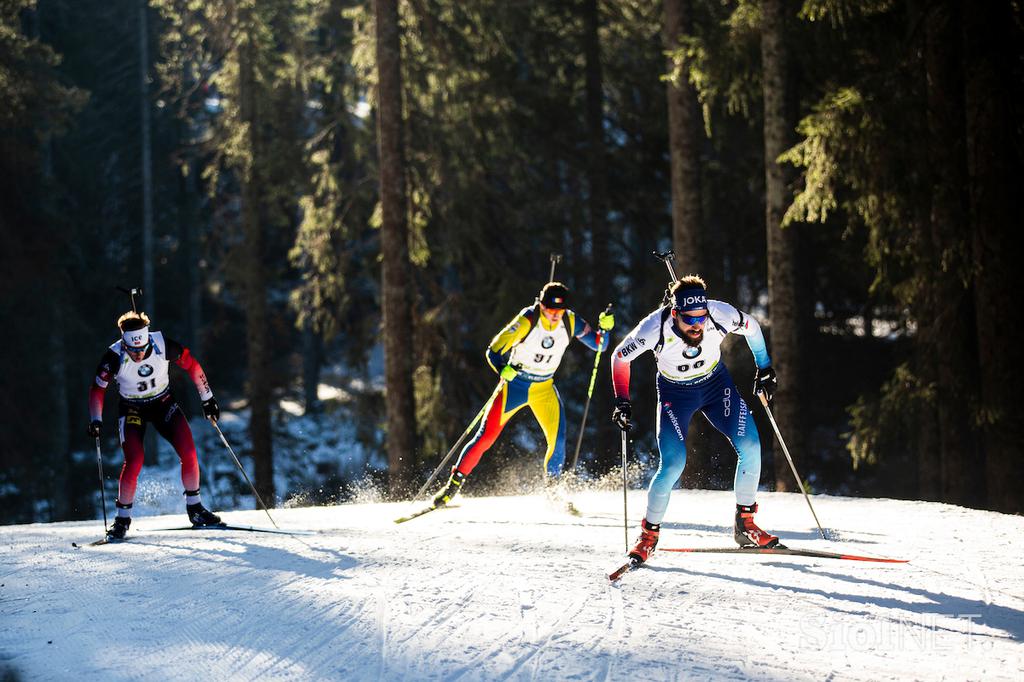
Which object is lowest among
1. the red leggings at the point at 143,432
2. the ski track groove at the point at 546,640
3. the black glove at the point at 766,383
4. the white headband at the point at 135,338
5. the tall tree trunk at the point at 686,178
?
the ski track groove at the point at 546,640

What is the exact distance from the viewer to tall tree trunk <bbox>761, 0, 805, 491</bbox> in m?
13.8

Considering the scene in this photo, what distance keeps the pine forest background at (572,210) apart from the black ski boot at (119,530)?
5.73m

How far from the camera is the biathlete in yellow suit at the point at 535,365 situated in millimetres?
10852

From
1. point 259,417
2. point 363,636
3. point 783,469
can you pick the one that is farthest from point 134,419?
point 259,417

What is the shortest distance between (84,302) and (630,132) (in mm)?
15565

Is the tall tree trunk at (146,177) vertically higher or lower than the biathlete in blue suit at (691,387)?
higher

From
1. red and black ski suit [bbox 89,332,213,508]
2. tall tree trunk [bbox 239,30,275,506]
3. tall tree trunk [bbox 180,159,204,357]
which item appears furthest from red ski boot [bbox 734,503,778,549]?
tall tree trunk [bbox 180,159,204,357]

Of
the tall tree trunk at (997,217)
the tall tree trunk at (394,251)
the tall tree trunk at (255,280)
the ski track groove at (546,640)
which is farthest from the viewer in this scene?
the tall tree trunk at (255,280)

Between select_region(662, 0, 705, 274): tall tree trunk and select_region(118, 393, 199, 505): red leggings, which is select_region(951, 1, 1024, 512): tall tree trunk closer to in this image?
select_region(662, 0, 705, 274): tall tree trunk

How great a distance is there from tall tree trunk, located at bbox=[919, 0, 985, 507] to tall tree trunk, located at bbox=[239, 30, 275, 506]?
12.9 meters

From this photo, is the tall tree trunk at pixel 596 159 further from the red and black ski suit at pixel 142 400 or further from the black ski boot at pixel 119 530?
the black ski boot at pixel 119 530

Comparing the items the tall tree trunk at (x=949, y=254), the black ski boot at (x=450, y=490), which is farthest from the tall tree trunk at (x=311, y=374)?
the tall tree trunk at (x=949, y=254)

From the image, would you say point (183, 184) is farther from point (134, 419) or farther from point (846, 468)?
point (134, 419)

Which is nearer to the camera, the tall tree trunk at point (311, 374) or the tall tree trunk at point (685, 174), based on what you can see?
the tall tree trunk at point (685, 174)
